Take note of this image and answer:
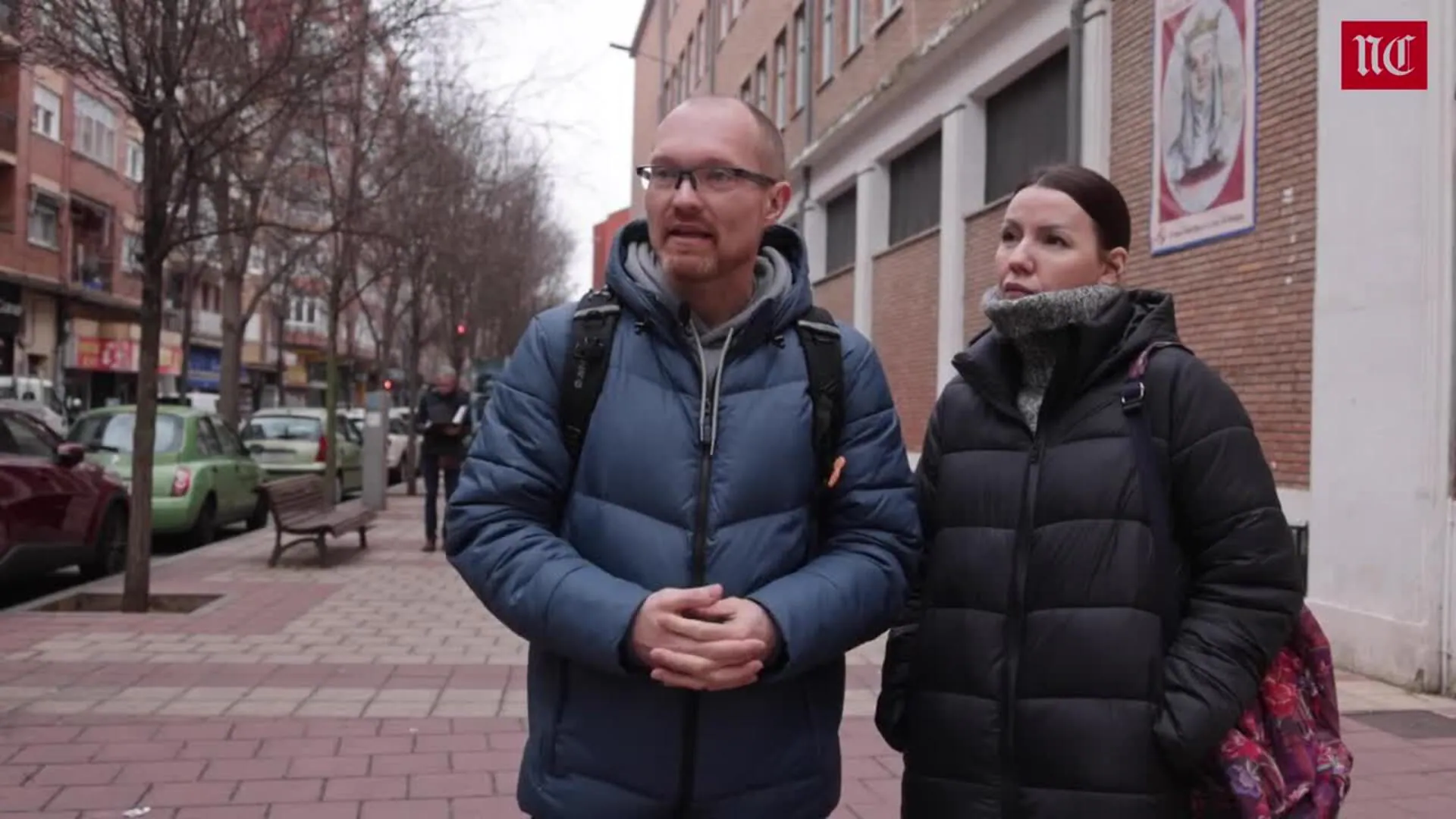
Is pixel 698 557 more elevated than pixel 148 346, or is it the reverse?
pixel 148 346

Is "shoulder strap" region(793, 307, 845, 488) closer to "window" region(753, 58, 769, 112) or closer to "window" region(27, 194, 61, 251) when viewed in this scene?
"window" region(753, 58, 769, 112)

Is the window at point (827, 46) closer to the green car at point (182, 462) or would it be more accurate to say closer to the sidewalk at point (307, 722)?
the green car at point (182, 462)

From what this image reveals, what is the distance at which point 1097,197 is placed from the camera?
A: 7.18 ft

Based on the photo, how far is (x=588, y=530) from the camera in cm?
195

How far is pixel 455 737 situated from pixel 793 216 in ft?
66.7

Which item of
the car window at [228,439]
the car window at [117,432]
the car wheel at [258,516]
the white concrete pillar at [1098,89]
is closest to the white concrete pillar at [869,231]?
the white concrete pillar at [1098,89]

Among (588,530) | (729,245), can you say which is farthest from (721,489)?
(729,245)

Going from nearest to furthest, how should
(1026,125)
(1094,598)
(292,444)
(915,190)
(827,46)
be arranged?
1. (1094,598)
2. (1026,125)
3. (915,190)
4. (292,444)
5. (827,46)

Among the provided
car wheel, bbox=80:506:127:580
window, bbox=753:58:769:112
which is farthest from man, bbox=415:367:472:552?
window, bbox=753:58:769:112

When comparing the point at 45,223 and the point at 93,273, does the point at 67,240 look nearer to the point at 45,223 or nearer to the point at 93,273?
the point at 45,223

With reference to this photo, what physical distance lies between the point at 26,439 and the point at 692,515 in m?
9.23

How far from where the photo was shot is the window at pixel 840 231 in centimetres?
2188

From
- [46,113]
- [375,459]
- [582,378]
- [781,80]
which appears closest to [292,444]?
[375,459]

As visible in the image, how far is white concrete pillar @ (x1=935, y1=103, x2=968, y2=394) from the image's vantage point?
15.5 m
